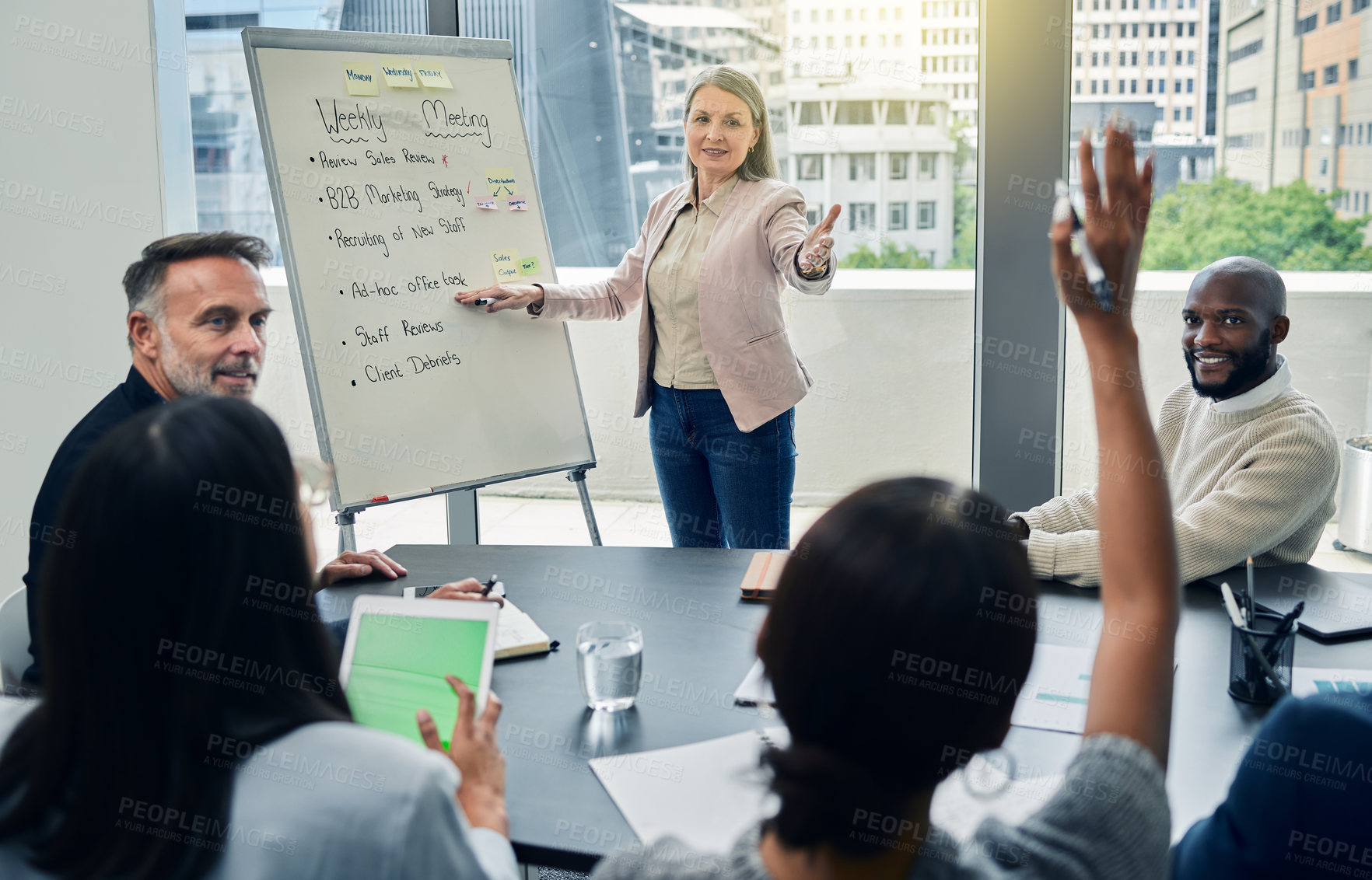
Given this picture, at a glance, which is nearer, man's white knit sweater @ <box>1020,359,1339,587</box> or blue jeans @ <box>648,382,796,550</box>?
man's white knit sweater @ <box>1020,359,1339,587</box>

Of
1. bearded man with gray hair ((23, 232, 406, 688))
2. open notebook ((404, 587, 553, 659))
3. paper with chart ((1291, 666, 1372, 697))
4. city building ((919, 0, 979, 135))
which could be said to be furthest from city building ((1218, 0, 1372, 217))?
bearded man with gray hair ((23, 232, 406, 688))

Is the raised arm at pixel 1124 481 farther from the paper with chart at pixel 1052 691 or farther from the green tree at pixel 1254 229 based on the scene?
the green tree at pixel 1254 229

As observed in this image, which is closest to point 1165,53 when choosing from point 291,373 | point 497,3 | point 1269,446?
point 1269,446

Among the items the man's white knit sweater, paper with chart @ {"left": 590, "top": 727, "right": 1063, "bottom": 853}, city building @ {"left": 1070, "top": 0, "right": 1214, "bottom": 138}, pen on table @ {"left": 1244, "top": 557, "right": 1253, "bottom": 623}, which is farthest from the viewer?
city building @ {"left": 1070, "top": 0, "right": 1214, "bottom": 138}

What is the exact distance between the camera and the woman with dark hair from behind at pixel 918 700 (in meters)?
0.70

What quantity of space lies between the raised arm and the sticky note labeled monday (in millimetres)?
2188

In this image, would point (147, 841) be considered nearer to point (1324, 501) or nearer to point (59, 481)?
point (59, 481)

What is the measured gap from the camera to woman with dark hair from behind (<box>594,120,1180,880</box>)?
0.70 meters

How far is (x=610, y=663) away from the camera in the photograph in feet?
4.49

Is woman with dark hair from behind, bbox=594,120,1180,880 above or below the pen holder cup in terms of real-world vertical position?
above

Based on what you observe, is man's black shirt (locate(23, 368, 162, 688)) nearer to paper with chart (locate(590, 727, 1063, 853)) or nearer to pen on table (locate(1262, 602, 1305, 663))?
paper with chart (locate(590, 727, 1063, 853))

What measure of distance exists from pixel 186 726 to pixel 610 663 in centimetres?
62

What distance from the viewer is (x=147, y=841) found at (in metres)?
0.83

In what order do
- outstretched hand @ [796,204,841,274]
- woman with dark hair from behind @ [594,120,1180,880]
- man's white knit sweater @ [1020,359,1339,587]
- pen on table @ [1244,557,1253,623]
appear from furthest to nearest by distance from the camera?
outstretched hand @ [796,204,841,274], man's white knit sweater @ [1020,359,1339,587], pen on table @ [1244,557,1253,623], woman with dark hair from behind @ [594,120,1180,880]
